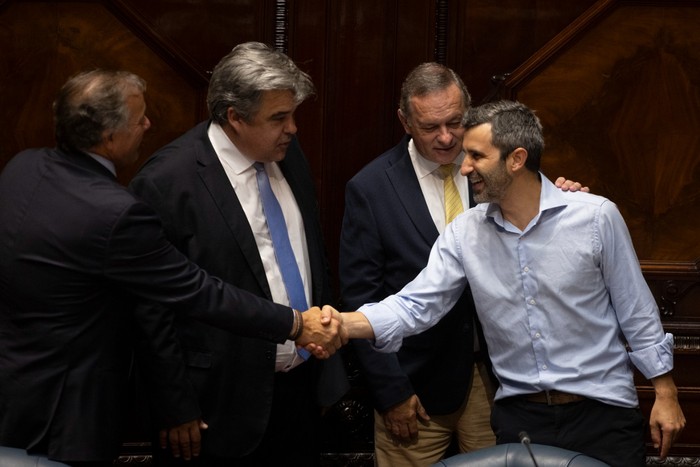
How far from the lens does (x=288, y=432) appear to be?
11.4 ft

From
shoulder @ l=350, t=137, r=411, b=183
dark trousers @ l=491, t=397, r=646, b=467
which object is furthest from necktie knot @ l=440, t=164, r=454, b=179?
dark trousers @ l=491, t=397, r=646, b=467

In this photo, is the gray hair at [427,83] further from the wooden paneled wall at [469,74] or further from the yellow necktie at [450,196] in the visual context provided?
the wooden paneled wall at [469,74]

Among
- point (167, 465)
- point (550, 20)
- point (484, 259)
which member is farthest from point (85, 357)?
point (550, 20)

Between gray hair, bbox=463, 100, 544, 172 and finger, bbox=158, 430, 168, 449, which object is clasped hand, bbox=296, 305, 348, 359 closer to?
finger, bbox=158, 430, 168, 449

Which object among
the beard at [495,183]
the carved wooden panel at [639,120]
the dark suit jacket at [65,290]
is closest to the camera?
the dark suit jacket at [65,290]

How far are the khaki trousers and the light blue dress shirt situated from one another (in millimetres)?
354

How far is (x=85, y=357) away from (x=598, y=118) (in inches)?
80.2

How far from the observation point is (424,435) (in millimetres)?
3625

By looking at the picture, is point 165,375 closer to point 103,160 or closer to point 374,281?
point 103,160

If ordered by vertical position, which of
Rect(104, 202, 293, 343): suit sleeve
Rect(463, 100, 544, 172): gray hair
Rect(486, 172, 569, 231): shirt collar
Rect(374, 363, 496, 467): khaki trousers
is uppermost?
Rect(463, 100, 544, 172): gray hair

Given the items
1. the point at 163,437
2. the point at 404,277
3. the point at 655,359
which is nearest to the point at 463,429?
the point at 404,277

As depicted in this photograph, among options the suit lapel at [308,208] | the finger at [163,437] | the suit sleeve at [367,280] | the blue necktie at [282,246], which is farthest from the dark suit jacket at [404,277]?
the finger at [163,437]

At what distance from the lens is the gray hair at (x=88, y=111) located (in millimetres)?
3059

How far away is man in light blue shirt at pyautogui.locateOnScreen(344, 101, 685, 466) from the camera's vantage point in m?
3.15
